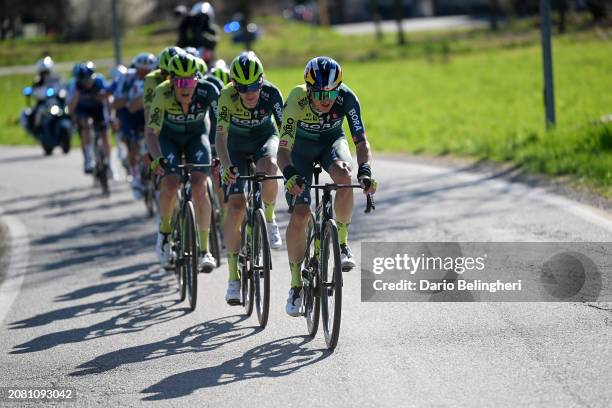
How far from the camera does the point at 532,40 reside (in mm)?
→ 49531

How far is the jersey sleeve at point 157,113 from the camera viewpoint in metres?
9.98

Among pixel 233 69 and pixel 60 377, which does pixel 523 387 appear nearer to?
pixel 60 377

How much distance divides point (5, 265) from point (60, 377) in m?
5.15

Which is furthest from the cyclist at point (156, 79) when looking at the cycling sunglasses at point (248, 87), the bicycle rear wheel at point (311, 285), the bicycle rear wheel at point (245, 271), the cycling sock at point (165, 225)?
the bicycle rear wheel at point (311, 285)

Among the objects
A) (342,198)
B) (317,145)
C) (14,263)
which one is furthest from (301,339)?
(14,263)

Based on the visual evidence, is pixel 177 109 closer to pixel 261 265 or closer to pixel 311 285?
pixel 261 265

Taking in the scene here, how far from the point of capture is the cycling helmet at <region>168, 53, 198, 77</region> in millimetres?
9492

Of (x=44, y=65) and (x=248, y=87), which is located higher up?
(x=44, y=65)

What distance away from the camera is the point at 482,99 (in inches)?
1176

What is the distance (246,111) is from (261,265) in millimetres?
1389

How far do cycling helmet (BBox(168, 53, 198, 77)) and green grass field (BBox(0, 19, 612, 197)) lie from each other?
5.55 m

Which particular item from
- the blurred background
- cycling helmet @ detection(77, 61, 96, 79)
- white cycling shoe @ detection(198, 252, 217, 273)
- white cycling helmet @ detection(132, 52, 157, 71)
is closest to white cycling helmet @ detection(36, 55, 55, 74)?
the blurred background

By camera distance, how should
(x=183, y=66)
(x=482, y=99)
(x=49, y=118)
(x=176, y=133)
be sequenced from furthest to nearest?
(x=482, y=99)
(x=49, y=118)
(x=176, y=133)
(x=183, y=66)

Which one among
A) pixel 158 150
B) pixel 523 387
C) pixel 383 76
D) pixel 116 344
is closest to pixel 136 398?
pixel 116 344
